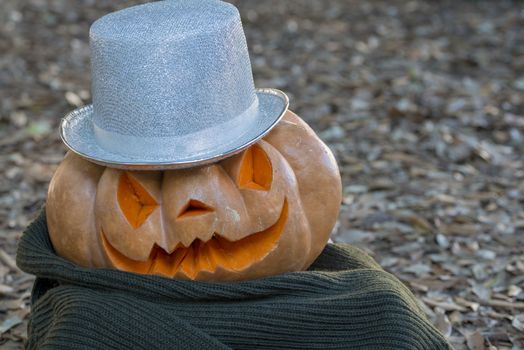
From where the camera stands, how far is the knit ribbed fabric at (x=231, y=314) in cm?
222

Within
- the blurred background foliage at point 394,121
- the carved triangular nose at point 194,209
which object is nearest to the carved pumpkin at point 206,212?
the carved triangular nose at point 194,209

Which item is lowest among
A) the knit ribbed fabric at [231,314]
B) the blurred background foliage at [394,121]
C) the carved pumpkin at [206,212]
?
the blurred background foliage at [394,121]

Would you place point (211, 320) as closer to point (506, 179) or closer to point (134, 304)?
point (134, 304)

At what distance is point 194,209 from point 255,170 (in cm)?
24

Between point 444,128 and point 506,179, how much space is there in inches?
27.5

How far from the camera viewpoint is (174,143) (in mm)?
2311

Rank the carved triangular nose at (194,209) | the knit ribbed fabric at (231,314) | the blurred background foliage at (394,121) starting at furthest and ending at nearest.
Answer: the blurred background foliage at (394,121), the carved triangular nose at (194,209), the knit ribbed fabric at (231,314)

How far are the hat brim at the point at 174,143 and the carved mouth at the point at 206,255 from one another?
0.24m

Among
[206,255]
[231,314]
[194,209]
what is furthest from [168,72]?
[231,314]

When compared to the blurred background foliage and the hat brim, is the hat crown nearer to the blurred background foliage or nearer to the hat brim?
the hat brim

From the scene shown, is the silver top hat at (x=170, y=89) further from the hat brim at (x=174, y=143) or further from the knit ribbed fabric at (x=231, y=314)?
the knit ribbed fabric at (x=231, y=314)

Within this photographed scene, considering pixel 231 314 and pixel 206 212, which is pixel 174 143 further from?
pixel 231 314

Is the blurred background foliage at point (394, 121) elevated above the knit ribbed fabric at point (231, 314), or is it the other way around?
the knit ribbed fabric at point (231, 314)

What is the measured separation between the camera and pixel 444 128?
4.89 meters
